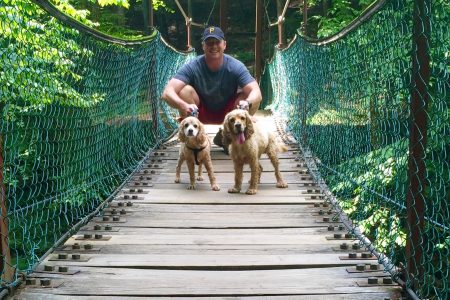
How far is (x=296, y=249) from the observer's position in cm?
243

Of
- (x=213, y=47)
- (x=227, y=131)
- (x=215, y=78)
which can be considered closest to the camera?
(x=227, y=131)

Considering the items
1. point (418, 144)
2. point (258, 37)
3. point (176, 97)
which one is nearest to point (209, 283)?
point (418, 144)

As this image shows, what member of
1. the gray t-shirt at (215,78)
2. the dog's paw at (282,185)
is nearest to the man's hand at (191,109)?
the gray t-shirt at (215,78)

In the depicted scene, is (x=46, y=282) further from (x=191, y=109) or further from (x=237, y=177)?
(x=191, y=109)

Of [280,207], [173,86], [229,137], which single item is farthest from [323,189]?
[173,86]

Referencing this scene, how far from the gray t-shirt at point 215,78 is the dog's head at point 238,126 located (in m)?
1.05

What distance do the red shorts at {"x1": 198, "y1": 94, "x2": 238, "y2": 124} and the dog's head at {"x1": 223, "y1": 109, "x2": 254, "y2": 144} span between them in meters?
1.15

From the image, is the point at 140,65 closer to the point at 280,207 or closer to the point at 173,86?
the point at 173,86

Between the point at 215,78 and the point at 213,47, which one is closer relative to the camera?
the point at 213,47

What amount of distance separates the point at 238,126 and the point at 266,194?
47cm

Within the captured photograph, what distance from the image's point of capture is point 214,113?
15.5 feet

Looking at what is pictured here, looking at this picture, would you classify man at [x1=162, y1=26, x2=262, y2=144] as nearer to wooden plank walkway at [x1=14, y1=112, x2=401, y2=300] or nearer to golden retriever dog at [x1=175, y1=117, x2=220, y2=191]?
golden retriever dog at [x1=175, y1=117, x2=220, y2=191]

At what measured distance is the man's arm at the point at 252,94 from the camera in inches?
166

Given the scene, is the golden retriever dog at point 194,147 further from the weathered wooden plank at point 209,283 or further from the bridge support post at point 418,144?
the bridge support post at point 418,144
